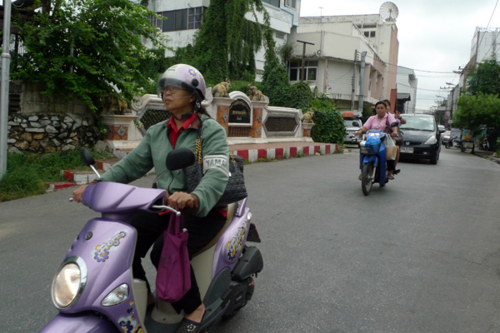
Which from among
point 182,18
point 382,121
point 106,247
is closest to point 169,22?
point 182,18

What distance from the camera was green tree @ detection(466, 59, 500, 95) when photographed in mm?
28812

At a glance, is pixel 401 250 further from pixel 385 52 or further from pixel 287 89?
pixel 385 52

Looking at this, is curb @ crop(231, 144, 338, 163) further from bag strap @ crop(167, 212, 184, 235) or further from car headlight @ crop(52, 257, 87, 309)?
car headlight @ crop(52, 257, 87, 309)

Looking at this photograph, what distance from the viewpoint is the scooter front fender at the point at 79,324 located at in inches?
71.7

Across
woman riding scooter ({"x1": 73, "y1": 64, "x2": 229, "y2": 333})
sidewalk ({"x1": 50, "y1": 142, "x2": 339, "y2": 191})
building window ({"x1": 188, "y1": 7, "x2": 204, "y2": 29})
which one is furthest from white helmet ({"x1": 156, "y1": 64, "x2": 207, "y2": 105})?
building window ({"x1": 188, "y1": 7, "x2": 204, "y2": 29})

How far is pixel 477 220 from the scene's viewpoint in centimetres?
629

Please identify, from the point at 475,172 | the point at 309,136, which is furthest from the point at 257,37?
the point at 475,172

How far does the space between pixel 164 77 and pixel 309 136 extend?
Answer: 17051 mm

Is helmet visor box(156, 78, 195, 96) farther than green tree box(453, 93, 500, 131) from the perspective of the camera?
No

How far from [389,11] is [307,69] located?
74.6ft

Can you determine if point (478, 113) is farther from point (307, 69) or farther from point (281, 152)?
point (307, 69)

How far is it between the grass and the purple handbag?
5480 mm

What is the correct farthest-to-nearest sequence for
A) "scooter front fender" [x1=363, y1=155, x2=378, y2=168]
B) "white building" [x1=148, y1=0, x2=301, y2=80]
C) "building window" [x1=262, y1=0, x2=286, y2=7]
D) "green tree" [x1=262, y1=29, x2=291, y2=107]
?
1. "building window" [x1=262, y1=0, x2=286, y2=7]
2. "white building" [x1=148, y1=0, x2=301, y2=80]
3. "green tree" [x1=262, y1=29, x2=291, y2=107]
4. "scooter front fender" [x1=363, y1=155, x2=378, y2=168]

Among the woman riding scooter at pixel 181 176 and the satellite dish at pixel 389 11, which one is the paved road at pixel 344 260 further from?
the satellite dish at pixel 389 11
